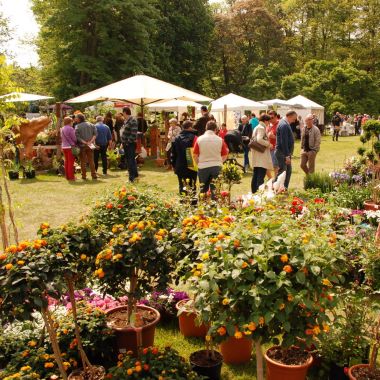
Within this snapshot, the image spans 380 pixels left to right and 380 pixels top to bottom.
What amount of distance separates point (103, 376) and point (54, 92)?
29.7 meters

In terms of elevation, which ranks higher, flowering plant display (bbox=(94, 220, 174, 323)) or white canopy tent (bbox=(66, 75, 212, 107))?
white canopy tent (bbox=(66, 75, 212, 107))

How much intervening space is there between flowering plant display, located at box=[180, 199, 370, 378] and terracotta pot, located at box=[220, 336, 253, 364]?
3.77 ft

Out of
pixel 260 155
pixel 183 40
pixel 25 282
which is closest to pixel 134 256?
pixel 25 282

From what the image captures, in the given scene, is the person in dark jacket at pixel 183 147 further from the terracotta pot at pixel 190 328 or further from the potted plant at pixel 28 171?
the potted plant at pixel 28 171

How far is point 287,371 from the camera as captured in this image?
10.7ft

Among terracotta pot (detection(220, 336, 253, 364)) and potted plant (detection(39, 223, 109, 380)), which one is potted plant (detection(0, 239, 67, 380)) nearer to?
potted plant (detection(39, 223, 109, 380))

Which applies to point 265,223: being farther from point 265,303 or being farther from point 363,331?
point 363,331

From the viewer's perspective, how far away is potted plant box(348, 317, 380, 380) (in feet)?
10.6

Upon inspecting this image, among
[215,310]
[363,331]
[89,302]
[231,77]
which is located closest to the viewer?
[215,310]

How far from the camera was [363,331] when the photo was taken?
3502 mm

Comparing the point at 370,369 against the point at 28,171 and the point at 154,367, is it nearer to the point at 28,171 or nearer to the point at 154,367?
the point at 154,367

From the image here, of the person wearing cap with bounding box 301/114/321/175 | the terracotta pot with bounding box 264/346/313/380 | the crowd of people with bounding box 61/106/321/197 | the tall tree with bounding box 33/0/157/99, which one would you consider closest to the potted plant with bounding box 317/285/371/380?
the terracotta pot with bounding box 264/346/313/380

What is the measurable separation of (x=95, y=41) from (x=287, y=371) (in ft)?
95.2

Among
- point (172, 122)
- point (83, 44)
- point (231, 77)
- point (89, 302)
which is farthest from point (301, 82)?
point (89, 302)
